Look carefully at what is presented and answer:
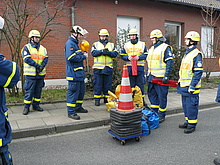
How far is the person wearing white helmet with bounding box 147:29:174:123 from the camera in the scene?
5145 millimetres

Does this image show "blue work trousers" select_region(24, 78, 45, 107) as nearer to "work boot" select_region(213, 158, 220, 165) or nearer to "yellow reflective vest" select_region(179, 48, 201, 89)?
"yellow reflective vest" select_region(179, 48, 201, 89)

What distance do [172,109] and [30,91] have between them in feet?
14.1

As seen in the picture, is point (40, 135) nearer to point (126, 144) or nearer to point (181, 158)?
point (126, 144)

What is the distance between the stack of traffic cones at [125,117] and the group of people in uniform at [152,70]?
4.09ft

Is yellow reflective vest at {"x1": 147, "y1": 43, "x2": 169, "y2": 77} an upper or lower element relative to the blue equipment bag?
upper

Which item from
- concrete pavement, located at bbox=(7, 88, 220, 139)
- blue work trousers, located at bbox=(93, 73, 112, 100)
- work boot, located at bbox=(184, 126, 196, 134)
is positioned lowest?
work boot, located at bbox=(184, 126, 196, 134)

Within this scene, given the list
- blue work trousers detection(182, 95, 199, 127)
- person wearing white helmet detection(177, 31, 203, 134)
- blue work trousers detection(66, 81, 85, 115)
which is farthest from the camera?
blue work trousers detection(66, 81, 85, 115)

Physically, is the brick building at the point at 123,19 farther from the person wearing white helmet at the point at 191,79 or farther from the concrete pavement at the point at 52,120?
the person wearing white helmet at the point at 191,79

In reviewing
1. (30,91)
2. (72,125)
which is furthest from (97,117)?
(30,91)

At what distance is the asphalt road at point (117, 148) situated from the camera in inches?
136

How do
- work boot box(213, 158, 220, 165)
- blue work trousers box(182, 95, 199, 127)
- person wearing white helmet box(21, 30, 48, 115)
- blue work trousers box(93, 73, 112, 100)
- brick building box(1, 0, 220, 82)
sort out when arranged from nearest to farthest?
work boot box(213, 158, 220, 165) < blue work trousers box(182, 95, 199, 127) < person wearing white helmet box(21, 30, 48, 115) < blue work trousers box(93, 73, 112, 100) < brick building box(1, 0, 220, 82)

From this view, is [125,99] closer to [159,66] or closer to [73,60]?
[159,66]

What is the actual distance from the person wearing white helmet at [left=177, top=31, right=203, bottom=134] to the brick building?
17.4ft

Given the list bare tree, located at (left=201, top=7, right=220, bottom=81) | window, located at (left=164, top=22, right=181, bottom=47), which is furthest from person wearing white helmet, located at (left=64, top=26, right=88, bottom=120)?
bare tree, located at (left=201, top=7, right=220, bottom=81)
